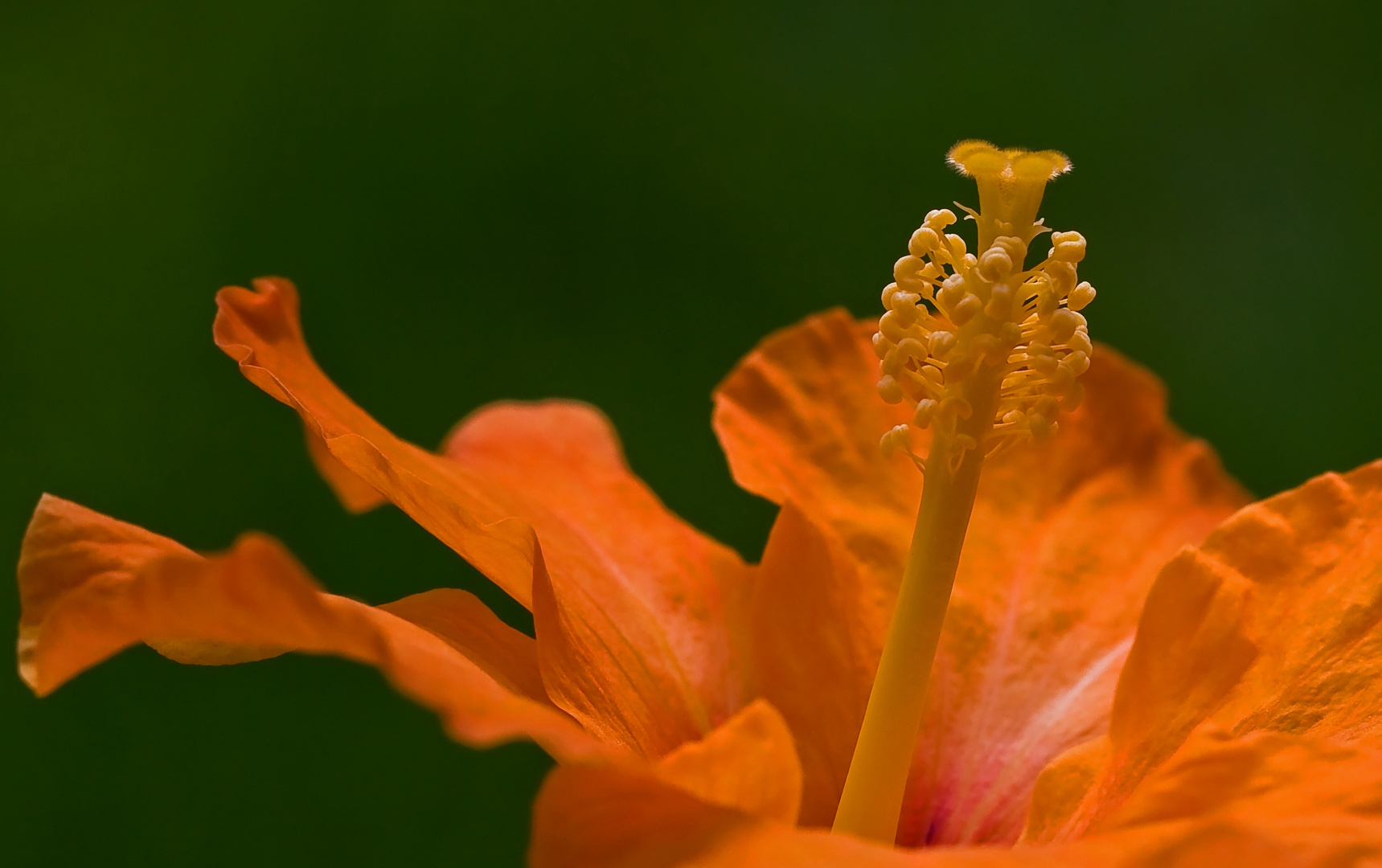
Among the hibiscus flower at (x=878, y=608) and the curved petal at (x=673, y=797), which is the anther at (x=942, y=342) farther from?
the curved petal at (x=673, y=797)

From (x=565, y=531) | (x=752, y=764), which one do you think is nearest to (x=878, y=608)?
(x=565, y=531)

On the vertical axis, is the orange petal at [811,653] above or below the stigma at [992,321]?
below

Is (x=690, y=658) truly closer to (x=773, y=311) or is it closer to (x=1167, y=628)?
(x=1167, y=628)

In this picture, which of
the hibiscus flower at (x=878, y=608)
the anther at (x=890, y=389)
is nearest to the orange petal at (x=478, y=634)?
the hibiscus flower at (x=878, y=608)

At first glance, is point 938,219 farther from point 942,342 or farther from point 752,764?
point 752,764

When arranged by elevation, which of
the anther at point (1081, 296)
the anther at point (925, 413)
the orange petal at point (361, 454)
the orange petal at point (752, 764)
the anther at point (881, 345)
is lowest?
the orange petal at point (752, 764)

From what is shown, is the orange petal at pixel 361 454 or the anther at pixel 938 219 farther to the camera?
the anther at pixel 938 219

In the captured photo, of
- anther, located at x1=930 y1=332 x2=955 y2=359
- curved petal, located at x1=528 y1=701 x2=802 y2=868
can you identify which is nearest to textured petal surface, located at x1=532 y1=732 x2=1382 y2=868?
curved petal, located at x1=528 y1=701 x2=802 y2=868
